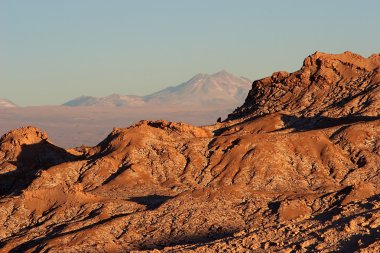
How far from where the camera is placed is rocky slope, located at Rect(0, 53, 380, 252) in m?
48.9

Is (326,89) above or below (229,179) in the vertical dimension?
above

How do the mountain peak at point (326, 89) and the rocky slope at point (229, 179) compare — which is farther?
the mountain peak at point (326, 89)

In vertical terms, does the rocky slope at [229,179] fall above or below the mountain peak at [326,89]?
below

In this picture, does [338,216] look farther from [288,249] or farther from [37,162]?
[37,162]

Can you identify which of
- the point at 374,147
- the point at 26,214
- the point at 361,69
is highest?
the point at 361,69

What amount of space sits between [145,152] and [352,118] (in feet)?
77.3

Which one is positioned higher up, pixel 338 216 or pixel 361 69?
pixel 361 69

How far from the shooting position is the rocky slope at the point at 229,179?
48.9 m

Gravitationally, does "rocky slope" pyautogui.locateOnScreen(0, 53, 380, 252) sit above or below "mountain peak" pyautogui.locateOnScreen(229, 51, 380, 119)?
below

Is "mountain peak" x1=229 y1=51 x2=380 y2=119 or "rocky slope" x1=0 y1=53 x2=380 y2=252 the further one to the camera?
"mountain peak" x1=229 y1=51 x2=380 y2=119

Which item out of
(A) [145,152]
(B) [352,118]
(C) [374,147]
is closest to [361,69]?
(B) [352,118]

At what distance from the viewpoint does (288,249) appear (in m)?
42.2

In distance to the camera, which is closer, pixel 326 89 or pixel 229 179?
pixel 229 179

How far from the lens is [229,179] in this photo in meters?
86.5
